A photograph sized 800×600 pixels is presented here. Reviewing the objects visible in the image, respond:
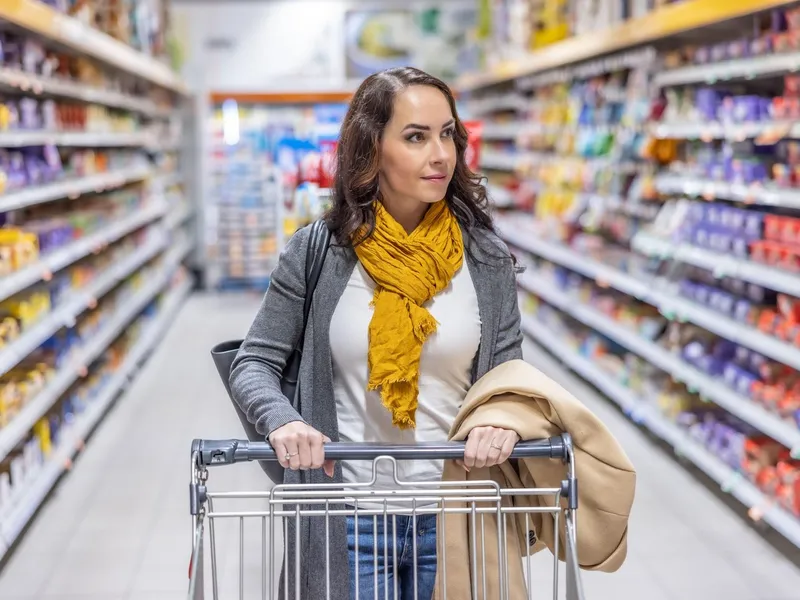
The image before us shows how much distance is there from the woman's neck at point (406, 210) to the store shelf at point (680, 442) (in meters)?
2.47

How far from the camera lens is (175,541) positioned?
4.27m

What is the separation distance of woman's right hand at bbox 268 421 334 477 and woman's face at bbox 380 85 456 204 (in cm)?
50

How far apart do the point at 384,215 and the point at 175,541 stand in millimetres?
2632

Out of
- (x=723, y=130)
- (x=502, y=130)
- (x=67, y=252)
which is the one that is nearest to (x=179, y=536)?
(x=67, y=252)

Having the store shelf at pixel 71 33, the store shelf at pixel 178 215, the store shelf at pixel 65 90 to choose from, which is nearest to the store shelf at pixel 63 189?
the store shelf at pixel 65 90

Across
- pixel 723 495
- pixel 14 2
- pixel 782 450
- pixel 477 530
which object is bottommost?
pixel 723 495

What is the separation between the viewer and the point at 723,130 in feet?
15.6

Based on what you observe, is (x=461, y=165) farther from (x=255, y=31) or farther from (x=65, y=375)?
(x=255, y=31)

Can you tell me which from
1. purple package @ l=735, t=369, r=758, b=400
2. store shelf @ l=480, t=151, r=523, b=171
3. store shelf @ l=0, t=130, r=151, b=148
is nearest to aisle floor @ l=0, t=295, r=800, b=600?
purple package @ l=735, t=369, r=758, b=400

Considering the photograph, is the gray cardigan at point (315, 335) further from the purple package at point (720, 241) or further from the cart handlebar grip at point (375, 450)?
the purple package at point (720, 241)

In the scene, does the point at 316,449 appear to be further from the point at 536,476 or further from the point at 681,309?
the point at 681,309

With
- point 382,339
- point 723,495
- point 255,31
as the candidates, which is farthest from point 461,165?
point 255,31

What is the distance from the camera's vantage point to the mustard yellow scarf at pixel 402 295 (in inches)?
76.9

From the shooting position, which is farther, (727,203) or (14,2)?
(727,203)
